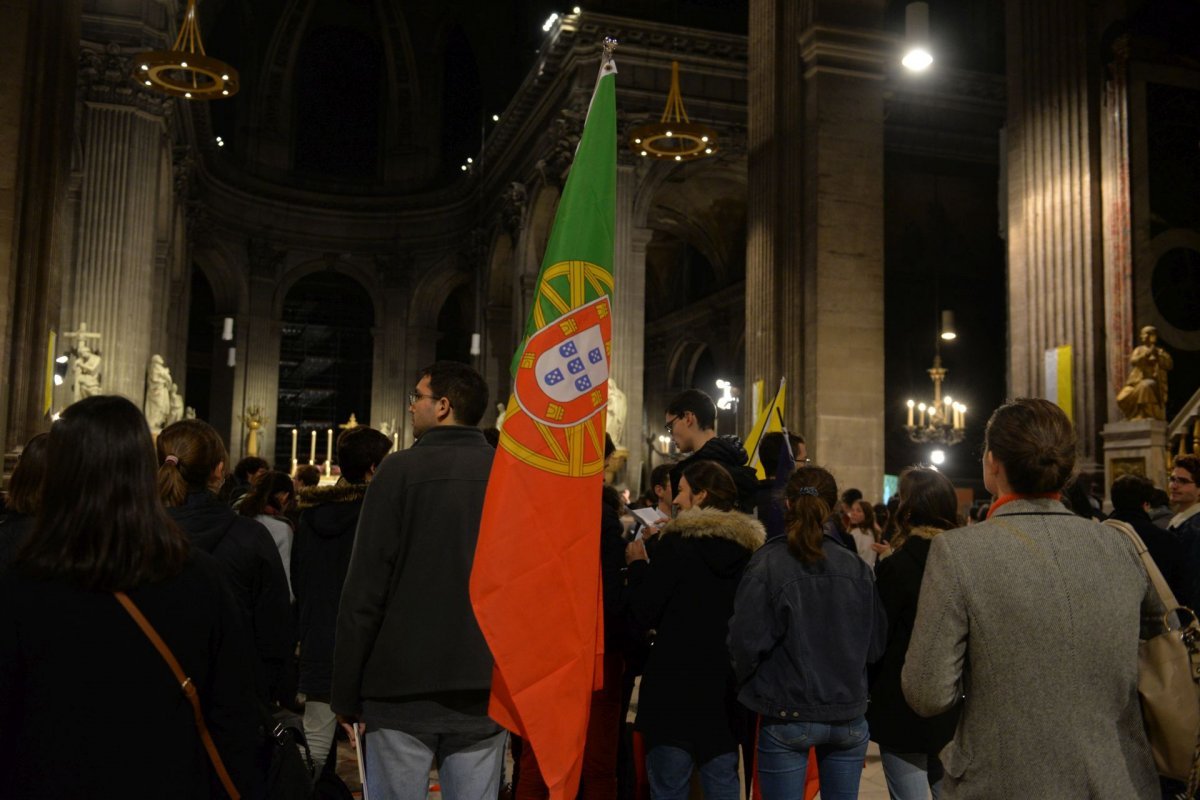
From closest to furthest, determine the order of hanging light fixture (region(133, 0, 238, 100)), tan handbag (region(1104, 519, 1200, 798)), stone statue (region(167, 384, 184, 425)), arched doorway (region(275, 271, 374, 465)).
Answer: tan handbag (region(1104, 519, 1200, 798)) → hanging light fixture (region(133, 0, 238, 100)) → stone statue (region(167, 384, 184, 425)) → arched doorway (region(275, 271, 374, 465))

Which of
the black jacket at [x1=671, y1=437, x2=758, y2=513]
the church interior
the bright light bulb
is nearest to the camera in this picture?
the black jacket at [x1=671, y1=437, x2=758, y2=513]

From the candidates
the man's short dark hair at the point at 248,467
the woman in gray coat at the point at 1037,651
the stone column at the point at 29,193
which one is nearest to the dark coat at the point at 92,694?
the woman in gray coat at the point at 1037,651

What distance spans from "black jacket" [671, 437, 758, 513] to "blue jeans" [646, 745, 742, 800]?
1170mm

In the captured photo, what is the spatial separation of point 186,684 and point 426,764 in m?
1.41

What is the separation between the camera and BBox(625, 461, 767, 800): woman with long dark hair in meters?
4.12

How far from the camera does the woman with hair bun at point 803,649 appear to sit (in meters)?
3.90

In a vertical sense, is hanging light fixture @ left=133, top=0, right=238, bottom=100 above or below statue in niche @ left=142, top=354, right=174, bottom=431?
above

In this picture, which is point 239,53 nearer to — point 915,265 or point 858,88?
point 915,265

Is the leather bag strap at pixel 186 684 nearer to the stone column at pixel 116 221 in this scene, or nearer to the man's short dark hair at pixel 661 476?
the man's short dark hair at pixel 661 476

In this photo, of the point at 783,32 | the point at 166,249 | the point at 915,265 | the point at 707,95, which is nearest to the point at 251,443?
the point at 166,249

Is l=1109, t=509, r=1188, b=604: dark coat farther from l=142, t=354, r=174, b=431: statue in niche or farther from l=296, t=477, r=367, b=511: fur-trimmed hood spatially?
l=142, t=354, r=174, b=431: statue in niche

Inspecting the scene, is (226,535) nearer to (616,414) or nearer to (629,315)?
(616,414)

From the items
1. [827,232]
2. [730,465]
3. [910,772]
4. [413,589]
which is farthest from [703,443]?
[827,232]

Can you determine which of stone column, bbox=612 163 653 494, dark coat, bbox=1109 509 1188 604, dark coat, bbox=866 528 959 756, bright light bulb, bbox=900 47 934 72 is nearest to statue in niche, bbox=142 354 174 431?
stone column, bbox=612 163 653 494
